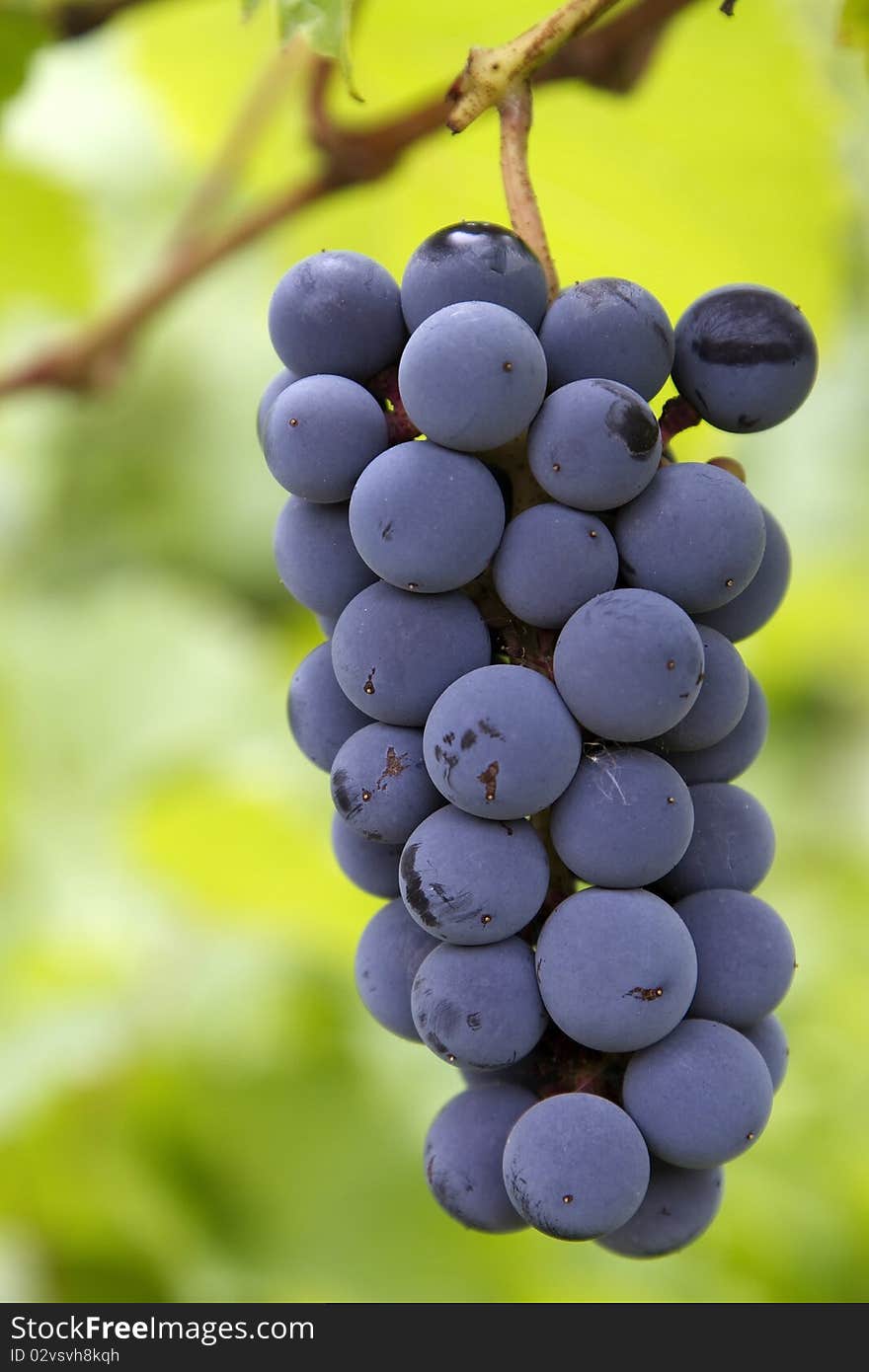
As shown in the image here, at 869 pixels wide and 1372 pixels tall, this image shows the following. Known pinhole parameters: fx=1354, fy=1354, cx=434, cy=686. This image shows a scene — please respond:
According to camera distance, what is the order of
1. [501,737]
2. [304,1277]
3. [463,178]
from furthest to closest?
[304,1277]
[463,178]
[501,737]

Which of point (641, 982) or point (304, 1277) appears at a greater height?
point (304, 1277)

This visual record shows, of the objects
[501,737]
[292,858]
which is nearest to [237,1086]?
[292,858]

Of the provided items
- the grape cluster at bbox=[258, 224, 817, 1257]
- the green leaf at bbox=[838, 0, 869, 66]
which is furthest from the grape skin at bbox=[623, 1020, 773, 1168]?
the green leaf at bbox=[838, 0, 869, 66]

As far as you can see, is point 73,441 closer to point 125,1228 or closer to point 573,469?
point 125,1228

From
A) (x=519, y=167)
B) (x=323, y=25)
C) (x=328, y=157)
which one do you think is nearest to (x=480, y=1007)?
(x=519, y=167)

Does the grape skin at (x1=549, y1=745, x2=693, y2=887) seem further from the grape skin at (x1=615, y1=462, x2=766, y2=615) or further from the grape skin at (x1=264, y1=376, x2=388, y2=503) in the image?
the grape skin at (x1=264, y1=376, x2=388, y2=503)

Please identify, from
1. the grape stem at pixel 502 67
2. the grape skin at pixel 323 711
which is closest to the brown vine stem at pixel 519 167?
the grape stem at pixel 502 67

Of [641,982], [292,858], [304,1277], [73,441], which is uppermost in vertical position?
[73,441]
